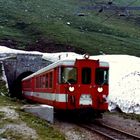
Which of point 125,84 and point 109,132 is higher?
point 125,84

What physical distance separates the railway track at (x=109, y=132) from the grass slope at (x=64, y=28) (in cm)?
4380

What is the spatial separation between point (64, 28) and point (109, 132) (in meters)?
65.1

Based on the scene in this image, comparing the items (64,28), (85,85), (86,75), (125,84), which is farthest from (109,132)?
(64,28)

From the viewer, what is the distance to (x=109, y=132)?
2338 centimetres

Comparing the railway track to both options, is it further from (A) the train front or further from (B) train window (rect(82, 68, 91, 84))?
(B) train window (rect(82, 68, 91, 84))

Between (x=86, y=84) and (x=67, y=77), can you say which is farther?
(x=86, y=84)

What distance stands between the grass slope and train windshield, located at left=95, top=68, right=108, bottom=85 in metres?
42.6

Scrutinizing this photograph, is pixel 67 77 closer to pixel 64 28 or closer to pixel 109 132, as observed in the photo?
pixel 109 132

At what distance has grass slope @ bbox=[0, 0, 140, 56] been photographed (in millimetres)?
75938

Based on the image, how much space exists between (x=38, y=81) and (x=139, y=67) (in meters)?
11.2

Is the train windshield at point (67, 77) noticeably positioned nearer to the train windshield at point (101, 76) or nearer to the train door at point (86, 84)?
the train door at point (86, 84)

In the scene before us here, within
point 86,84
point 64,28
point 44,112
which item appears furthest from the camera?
point 64,28

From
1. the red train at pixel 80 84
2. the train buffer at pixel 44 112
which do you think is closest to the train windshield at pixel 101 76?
the red train at pixel 80 84

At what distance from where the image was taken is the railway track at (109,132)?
2152 cm
